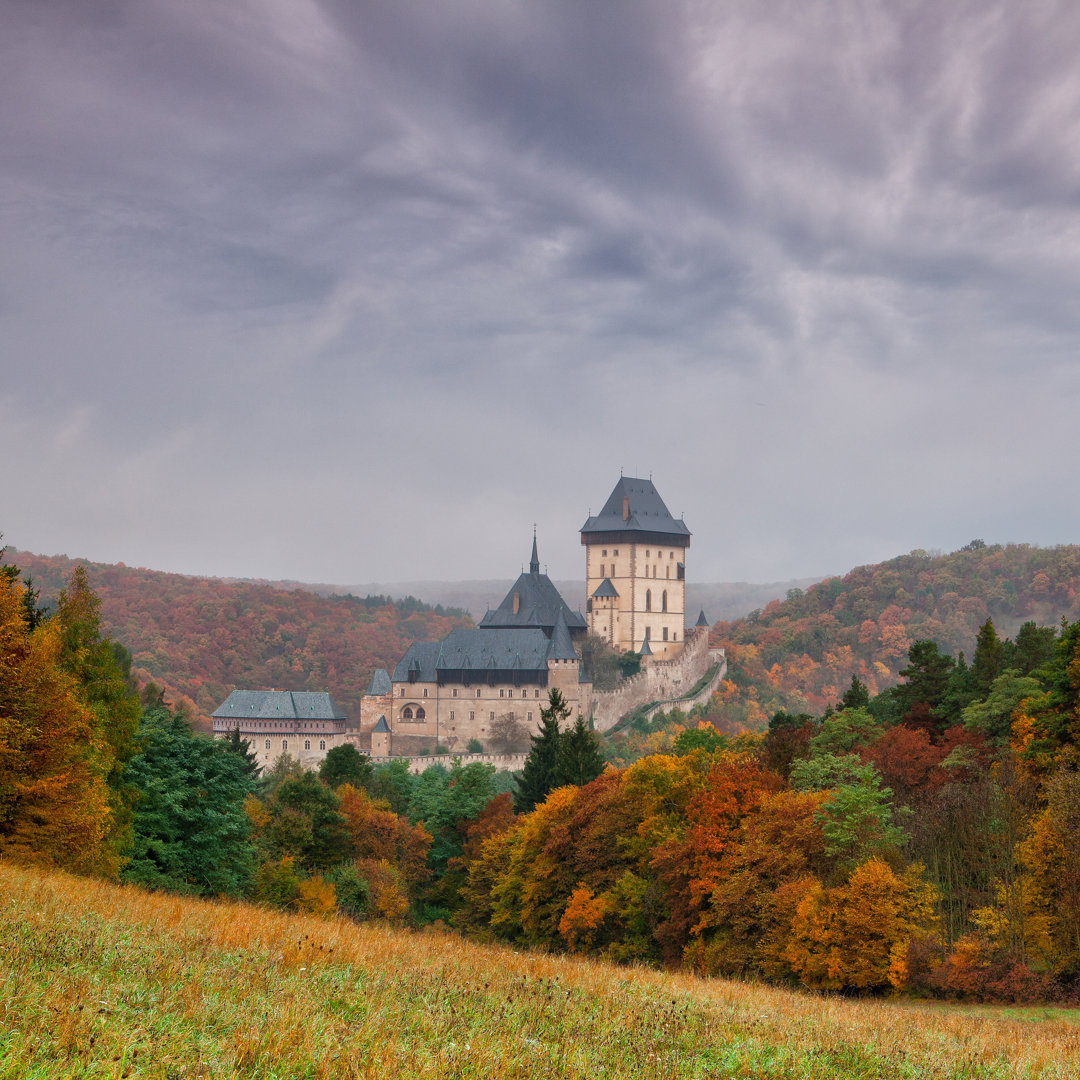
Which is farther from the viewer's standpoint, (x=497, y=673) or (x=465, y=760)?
(x=497, y=673)

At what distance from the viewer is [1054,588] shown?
547ft

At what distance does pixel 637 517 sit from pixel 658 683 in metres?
18.6

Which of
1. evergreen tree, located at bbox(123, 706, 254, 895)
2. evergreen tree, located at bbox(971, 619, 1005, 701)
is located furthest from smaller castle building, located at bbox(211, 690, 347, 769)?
evergreen tree, located at bbox(123, 706, 254, 895)

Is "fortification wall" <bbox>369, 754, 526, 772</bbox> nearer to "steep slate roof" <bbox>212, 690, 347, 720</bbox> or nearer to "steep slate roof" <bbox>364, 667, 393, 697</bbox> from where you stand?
"steep slate roof" <bbox>364, 667, 393, 697</bbox>

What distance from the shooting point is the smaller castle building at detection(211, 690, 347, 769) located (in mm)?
97125

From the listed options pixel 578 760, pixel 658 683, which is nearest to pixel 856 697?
pixel 578 760

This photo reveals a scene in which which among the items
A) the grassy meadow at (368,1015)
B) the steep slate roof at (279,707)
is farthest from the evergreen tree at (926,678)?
the steep slate roof at (279,707)

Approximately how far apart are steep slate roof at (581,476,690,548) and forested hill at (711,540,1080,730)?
1507 cm

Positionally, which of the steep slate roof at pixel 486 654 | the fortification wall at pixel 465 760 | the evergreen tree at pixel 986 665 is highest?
the steep slate roof at pixel 486 654

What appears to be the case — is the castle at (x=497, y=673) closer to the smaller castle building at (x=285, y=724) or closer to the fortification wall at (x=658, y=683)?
the fortification wall at (x=658, y=683)

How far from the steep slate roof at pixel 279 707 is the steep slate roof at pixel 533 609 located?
1534 cm

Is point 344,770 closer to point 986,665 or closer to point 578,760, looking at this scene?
point 578,760

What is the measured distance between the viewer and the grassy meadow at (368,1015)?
6.23m

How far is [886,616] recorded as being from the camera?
514ft
